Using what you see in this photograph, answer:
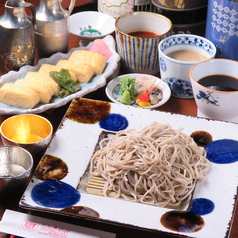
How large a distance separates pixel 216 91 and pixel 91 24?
103cm

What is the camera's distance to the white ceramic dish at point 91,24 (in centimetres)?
247

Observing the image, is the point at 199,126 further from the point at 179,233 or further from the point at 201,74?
the point at 179,233

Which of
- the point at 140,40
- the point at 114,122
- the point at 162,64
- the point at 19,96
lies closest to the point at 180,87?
the point at 162,64

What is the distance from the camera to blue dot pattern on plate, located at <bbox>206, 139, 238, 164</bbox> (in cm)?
160

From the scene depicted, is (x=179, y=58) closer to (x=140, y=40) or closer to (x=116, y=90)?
(x=140, y=40)

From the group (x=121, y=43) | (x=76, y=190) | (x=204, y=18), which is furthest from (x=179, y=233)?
(x=204, y=18)

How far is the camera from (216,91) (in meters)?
1.75

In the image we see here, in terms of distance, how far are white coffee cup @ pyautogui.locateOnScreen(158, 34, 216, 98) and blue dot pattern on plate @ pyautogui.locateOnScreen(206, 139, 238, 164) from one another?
1.38 ft

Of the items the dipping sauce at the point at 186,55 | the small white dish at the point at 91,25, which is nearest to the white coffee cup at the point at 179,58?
the dipping sauce at the point at 186,55

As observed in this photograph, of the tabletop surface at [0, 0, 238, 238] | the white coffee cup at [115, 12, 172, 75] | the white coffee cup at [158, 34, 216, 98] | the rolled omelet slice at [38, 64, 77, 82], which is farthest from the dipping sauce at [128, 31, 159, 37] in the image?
the rolled omelet slice at [38, 64, 77, 82]

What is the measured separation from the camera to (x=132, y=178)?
157cm

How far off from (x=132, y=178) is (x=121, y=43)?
0.81m

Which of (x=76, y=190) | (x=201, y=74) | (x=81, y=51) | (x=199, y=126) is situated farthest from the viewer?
(x=81, y=51)

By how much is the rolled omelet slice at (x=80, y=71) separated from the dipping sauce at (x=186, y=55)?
1.24 feet
